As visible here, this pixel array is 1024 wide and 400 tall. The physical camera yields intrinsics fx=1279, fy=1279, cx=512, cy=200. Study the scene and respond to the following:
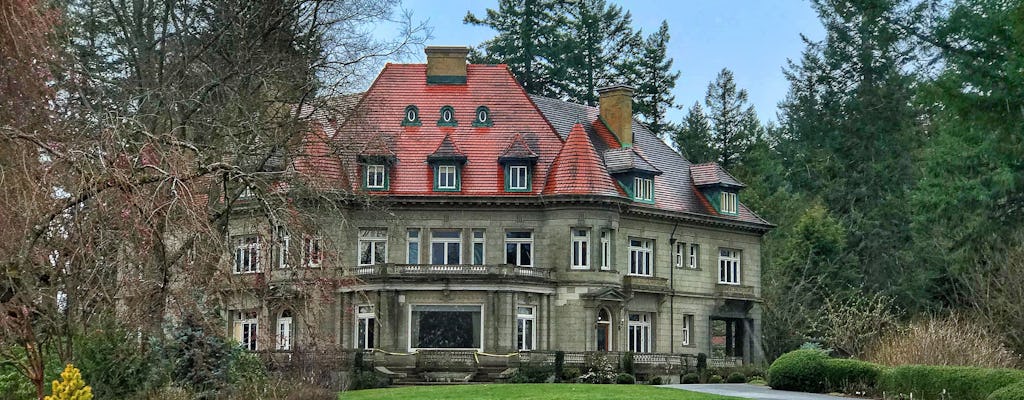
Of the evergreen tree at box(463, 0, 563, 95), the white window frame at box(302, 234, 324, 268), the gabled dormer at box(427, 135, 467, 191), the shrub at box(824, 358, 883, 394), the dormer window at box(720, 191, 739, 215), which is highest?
the evergreen tree at box(463, 0, 563, 95)

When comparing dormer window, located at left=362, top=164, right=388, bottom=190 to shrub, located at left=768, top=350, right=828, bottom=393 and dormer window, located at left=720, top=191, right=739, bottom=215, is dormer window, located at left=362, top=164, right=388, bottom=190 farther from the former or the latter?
shrub, located at left=768, top=350, right=828, bottom=393

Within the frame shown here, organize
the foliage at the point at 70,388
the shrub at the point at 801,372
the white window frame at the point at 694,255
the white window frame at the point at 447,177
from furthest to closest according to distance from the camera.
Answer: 1. the white window frame at the point at 694,255
2. the white window frame at the point at 447,177
3. the shrub at the point at 801,372
4. the foliage at the point at 70,388

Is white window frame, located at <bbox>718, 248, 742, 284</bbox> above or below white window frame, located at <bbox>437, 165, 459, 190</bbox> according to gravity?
below

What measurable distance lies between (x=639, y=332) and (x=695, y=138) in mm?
26077

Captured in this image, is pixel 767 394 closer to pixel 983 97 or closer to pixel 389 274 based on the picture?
pixel 983 97

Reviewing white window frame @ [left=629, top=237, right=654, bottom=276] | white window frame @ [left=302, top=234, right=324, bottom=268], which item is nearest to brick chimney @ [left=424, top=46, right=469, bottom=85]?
white window frame @ [left=629, top=237, right=654, bottom=276]

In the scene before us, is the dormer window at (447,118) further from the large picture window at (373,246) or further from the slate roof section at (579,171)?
the large picture window at (373,246)

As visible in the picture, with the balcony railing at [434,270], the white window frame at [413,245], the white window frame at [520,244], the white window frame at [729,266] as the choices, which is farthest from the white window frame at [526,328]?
the white window frame at [729,266]

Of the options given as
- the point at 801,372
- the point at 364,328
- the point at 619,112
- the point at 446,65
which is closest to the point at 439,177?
the point at 446,65

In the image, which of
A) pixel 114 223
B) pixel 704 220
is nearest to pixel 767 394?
pixel 704 220

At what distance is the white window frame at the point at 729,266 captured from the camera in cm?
5184

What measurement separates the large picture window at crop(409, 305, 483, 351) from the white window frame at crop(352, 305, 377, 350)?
182 centimetres

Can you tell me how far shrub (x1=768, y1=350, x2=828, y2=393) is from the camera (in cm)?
3338

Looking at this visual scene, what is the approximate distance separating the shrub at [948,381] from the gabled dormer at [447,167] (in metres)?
19.5
